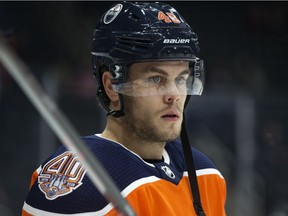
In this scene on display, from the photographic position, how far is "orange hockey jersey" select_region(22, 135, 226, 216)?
1.48 meters

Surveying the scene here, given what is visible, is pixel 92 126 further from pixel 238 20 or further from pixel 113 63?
pixel 113 63

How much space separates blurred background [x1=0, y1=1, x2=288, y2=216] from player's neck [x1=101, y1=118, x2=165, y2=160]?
1.84m

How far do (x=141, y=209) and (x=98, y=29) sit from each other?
45 cm

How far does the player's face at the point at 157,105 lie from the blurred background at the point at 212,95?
189cm

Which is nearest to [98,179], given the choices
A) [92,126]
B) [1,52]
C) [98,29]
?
[1,52]

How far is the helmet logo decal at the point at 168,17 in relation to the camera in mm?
1644

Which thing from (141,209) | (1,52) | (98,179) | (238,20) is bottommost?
(238,20)

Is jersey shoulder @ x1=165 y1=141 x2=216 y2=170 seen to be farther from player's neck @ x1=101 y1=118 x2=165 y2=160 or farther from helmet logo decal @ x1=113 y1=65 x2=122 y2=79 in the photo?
helmet logo decal @ x1=113 y1=65 x2=122 y2=79

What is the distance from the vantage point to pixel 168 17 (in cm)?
165

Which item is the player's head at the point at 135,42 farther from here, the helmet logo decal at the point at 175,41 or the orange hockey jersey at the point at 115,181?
the orange hockey jersey at the point at 115,181

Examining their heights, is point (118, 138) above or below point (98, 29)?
below

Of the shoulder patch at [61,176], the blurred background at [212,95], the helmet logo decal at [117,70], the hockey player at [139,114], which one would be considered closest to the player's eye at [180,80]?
the hockey player at [139,114]

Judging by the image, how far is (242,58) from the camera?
13.0 feet

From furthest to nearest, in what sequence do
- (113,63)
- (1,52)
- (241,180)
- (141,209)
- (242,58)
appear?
(242,58), (241,180), (113,63), (141,209), (1,52)
